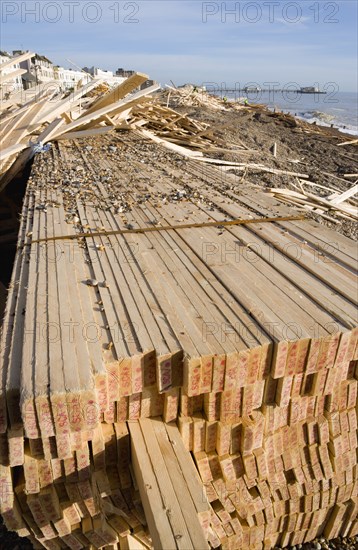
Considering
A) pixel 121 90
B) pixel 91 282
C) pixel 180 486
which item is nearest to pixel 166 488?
pixel 180 486

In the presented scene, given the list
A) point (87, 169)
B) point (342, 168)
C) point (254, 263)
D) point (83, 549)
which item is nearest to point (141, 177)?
point (87, 169)

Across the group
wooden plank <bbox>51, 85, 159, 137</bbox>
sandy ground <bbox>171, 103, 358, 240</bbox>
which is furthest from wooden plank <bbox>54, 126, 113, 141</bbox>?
sandy ground <bbox>171, 103, 358, 240</bbox>

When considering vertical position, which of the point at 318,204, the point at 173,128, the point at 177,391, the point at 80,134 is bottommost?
the point at 177,391

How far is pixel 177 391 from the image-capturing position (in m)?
2.72

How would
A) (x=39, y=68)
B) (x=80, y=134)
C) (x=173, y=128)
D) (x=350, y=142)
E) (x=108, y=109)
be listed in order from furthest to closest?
(x=39, y=68) → (x=350, y=142) → (x=173, y=128) → (x=108, y=109) → (x=80, y=134)

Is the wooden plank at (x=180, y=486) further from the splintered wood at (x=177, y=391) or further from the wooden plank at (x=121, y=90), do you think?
the wooden plank at (x=121, y=90)

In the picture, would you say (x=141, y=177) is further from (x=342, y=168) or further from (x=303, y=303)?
(x=342, y=168)

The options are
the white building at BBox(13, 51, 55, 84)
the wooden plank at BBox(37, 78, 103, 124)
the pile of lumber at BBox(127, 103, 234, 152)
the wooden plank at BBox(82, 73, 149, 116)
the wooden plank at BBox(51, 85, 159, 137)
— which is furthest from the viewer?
the white building at BBox(13, 51, 55, 84)

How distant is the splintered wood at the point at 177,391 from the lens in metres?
2.41

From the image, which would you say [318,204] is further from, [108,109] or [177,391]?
[177,391]

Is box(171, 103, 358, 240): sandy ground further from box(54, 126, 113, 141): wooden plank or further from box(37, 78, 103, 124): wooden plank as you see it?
box(37, 78, 103, 124): wooden plank

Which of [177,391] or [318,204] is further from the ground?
[318,204]

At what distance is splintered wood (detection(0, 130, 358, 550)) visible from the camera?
2.41 m

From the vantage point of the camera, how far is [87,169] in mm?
6965
